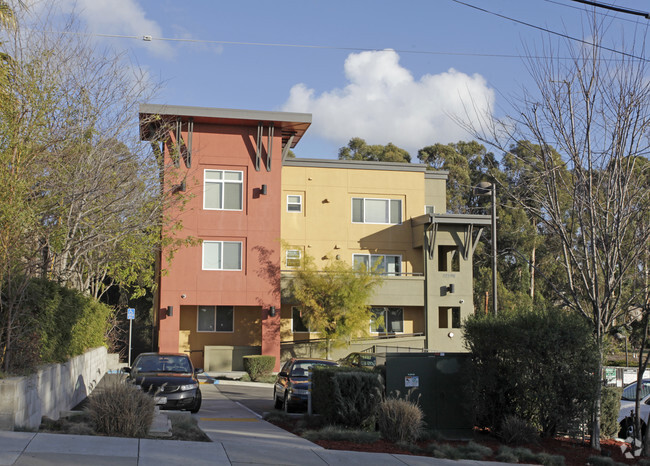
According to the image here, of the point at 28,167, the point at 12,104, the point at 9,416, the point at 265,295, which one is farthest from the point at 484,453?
the point at 265,295

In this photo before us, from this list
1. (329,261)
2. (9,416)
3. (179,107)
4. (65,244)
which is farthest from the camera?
(329,261)

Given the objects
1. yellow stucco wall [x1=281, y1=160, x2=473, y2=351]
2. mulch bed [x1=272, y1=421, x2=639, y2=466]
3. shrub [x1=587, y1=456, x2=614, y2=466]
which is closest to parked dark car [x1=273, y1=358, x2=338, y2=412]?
mulch bed [x1=272, y1=421, x2=639, y2=466]

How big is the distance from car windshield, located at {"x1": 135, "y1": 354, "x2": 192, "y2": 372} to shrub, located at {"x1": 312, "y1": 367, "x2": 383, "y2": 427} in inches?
230

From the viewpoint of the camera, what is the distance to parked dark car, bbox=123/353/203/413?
1708cm

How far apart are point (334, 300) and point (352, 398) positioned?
18182 millimetres

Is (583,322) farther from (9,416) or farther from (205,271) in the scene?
(205,271)

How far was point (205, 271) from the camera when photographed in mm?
32094

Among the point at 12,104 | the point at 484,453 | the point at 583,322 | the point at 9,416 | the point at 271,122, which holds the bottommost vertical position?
the point at 484,453

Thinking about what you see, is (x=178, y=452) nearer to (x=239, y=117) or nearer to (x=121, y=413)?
(x=121, y=413)

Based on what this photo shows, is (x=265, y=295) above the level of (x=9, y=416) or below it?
above

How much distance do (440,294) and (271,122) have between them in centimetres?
1274

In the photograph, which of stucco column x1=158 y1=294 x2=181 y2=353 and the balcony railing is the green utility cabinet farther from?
the balcony railing

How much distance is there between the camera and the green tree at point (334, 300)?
32.3 m

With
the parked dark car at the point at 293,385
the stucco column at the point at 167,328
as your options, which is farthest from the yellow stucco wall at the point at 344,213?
the parked dark car at the point at 293,385
